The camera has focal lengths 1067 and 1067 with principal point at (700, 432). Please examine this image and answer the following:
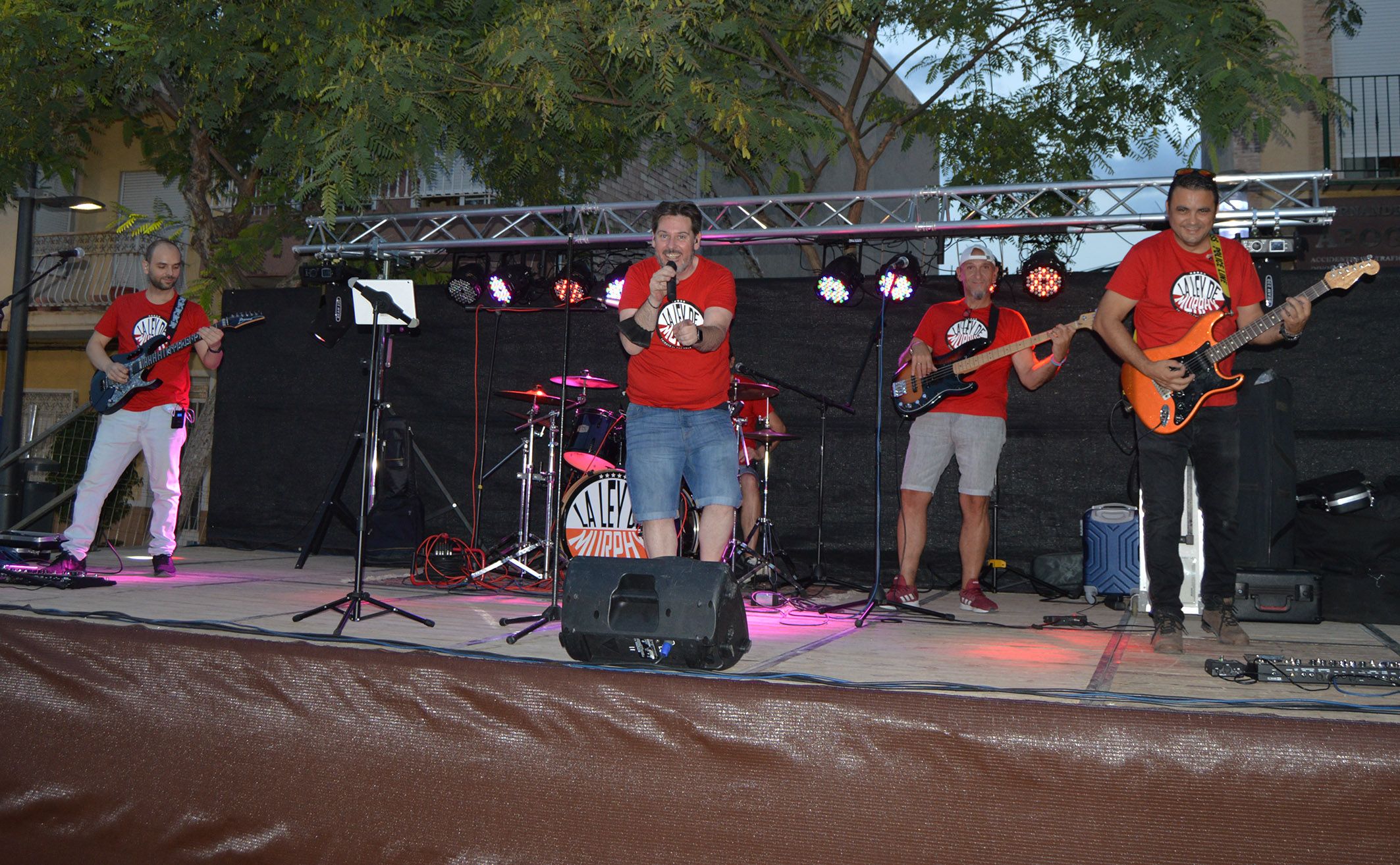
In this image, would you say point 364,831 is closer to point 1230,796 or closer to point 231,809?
point 231,809

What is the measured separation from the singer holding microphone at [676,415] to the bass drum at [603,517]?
2.78 m

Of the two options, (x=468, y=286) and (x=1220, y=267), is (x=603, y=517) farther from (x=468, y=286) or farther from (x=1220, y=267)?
(x=1220, y=267)

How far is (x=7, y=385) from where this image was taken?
31.5 feet

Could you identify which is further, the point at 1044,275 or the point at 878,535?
the point at 1044,275

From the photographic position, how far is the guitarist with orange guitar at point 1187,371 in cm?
413

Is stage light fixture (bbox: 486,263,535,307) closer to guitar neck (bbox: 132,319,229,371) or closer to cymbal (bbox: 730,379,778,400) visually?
guitar neck (bbox: 132,319,229,371)

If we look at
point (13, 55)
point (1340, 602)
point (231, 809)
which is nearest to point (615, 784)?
point (231, 809)

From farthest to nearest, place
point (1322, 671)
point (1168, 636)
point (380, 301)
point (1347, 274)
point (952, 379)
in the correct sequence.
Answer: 1. point (952, 379)
2. point (380, 301)
3. point (1347, 274)
4. point (1168, 636)
5. point (1322, 671)

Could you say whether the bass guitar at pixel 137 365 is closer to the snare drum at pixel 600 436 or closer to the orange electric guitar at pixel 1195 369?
the snare drum at pixel 600 436

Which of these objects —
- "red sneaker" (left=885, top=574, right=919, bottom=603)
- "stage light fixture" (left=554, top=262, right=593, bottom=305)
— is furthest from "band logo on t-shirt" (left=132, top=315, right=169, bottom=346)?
"red sneaker" (left=885, top=574, right=919, bottom=603)

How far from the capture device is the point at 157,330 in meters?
6.33

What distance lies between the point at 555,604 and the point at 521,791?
163cm

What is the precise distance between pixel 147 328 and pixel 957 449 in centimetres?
482

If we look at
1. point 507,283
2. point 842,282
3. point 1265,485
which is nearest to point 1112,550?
point 1265,485
